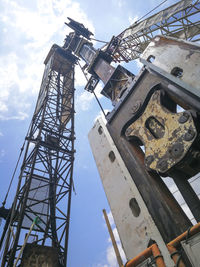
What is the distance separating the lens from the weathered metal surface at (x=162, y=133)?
2.48 metres

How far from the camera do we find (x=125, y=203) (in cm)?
313

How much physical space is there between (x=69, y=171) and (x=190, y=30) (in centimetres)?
1164

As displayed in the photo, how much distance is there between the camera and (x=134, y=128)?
343cm

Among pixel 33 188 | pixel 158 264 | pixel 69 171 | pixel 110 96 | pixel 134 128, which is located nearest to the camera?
pixel 158 264

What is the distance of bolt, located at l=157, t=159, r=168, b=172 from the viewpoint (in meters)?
2.62

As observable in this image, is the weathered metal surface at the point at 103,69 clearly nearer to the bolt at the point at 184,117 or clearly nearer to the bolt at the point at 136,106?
the bolt at the point at 136,106

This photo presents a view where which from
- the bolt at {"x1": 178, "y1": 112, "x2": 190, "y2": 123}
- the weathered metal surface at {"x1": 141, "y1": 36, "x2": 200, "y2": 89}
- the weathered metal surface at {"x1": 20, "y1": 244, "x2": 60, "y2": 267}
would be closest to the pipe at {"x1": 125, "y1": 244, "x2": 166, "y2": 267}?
the bolt at {"x1": 178, "y1": 112, "x2": 190, "y2": 123}

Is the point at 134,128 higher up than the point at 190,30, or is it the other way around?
the point at 190,30

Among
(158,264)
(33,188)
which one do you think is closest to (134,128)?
(158,264)

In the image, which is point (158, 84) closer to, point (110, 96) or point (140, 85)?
point (140, 85)

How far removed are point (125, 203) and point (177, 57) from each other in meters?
2.61

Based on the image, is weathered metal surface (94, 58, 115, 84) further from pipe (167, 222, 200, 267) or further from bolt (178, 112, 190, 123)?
pipe (167, 222, 200, 267)

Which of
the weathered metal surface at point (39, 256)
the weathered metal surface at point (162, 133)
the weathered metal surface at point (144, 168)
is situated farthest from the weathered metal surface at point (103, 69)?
the weathered metal surface at point (39, 256)

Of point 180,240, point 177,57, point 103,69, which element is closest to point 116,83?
point 103,69
